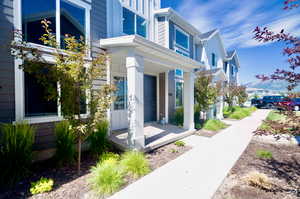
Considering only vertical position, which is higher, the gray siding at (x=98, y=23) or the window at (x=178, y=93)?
the gray siding at (x=98, y=23)

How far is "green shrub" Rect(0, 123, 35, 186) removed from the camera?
326 cm

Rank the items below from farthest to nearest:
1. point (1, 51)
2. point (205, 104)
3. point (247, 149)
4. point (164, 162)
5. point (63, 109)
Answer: point (205, 104) → point (247, 149) → point (164, 162) → point (1, 51) → point (63, 109)

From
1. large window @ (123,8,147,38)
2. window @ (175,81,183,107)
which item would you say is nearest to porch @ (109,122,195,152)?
window @ (175,81,183,107)

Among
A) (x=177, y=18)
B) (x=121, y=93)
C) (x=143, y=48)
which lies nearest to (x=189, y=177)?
(x=143, y=48)

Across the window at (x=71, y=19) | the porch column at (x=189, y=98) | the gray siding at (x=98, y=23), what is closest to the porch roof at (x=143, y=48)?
the gray siding at (x=98, y=23)

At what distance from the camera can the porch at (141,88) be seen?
4.76m

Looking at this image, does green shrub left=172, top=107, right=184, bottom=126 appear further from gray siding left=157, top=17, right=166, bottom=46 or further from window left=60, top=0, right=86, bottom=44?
window left=60, top=0, right=86, bottom=44

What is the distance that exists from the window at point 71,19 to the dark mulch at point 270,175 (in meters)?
6.23

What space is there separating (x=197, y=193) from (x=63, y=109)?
3.32 metres

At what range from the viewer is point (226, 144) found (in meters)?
6.13

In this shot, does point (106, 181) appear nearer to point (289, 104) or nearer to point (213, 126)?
point (289, 104)

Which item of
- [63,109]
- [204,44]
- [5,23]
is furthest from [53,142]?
[204,44]

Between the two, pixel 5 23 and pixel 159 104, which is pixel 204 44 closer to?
pixel 159 104

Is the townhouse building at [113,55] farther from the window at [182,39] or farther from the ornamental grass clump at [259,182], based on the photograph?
the ornamental grass clump at [259,182]
